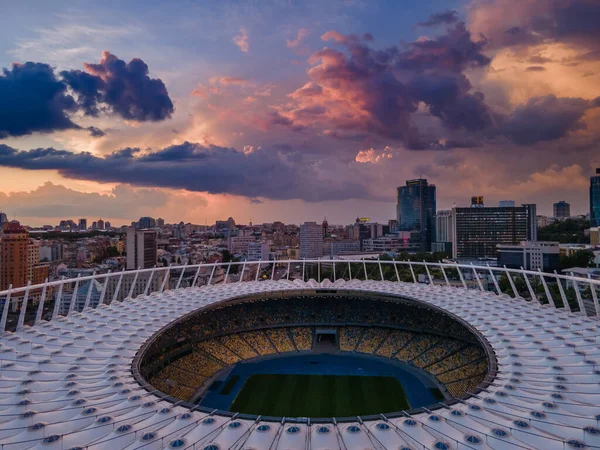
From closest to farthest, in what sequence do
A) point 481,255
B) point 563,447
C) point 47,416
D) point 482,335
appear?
point 563,447 < point 47,416 < point 482,335 < point 481,255

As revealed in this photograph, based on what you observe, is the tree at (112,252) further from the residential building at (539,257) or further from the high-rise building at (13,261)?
the residential building at (539,257)

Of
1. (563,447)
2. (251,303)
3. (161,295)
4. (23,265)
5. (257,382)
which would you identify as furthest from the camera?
(23,265)

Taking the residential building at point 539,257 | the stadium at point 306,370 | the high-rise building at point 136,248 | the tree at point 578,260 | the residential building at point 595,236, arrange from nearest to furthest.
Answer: the stadium at point 306,370
the tree at point 578,260
the residential building at point 539,257
the high-rise building at point 136,248
the residential building at point 595,236

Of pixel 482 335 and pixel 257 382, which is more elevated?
pixel 482 335

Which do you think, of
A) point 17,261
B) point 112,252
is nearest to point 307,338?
point 17,261

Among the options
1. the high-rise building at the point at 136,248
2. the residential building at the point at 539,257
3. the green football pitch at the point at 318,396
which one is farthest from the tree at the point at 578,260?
the high-rise building at the point at 136,248

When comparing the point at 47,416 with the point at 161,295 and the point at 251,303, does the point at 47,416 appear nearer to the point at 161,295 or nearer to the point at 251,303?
the point at 161,295

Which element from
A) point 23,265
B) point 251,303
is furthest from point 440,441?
point 23,265
